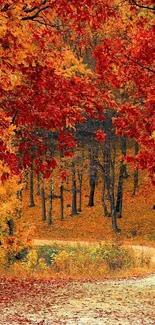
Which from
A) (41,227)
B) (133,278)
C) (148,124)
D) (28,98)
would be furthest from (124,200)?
(28,98)

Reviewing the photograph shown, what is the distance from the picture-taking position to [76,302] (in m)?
13.0

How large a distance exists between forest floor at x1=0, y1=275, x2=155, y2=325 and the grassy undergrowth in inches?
104

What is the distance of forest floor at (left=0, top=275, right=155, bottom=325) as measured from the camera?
35.5 ft

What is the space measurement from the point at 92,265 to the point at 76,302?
9.03 m

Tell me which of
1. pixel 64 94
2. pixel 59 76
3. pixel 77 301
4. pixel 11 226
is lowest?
pixel 77 301

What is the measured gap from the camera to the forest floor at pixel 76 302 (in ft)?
35.5

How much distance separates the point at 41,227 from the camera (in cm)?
4188

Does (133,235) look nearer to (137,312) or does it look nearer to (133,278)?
(133,278)

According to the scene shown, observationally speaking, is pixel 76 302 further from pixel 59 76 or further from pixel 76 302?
pixel 59 76

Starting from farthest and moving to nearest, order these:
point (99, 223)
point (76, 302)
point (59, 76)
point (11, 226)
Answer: point (99, 223)
point (11, 226)
point (76, 302)
point (59, 76)

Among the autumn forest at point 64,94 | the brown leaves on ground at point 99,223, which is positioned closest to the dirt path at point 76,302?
the autumn forest at point 64,94

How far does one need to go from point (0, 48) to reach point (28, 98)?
2.31m

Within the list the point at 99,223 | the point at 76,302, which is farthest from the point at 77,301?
the point at 99,223

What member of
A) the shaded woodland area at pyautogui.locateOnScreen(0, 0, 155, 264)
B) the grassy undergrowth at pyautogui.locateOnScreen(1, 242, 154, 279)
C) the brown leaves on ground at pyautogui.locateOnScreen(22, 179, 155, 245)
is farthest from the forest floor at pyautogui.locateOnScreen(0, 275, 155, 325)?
the brown leaves on ground at pyautogui.locateOnScreen(22, 179, 155, 245)
